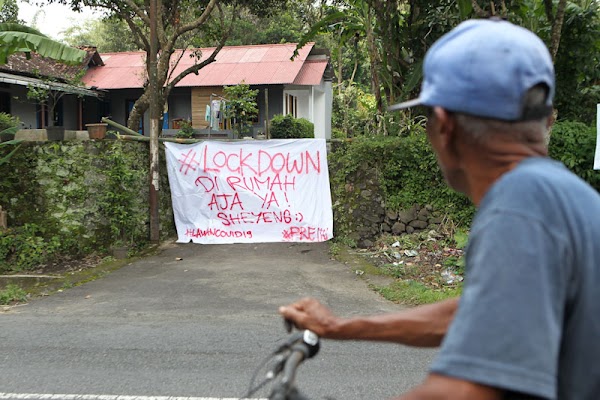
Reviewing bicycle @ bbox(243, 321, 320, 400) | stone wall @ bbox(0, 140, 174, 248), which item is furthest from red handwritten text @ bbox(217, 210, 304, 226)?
bicycle @ bbox(243, 321, 320, 400)

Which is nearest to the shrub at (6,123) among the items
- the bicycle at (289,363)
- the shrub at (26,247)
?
the shrub at (26,247)

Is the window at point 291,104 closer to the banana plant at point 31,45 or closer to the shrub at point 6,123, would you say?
the shrub at point 6,123

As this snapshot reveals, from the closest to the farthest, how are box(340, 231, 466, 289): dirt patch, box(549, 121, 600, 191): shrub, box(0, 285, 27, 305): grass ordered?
box(0, 285, 27, 305): grass, box(340, 231, 466, 289): dirt patch, box(549, 121, 600, 191): shrub

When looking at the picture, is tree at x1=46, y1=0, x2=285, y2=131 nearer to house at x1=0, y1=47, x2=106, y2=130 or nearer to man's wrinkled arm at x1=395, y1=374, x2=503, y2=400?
house at x1=0, y1=47, x2=106, y2=130

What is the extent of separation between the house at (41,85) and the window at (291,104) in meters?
7.14

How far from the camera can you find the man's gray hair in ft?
3.88

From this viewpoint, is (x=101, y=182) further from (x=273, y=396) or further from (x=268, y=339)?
(x=273, y=396)

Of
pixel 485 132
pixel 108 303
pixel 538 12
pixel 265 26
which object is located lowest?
pixel 108 303

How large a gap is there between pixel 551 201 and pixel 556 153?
8996mm

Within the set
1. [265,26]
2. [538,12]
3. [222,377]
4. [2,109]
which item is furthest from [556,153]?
[265,26]

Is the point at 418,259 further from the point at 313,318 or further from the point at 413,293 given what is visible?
the point at 313,318

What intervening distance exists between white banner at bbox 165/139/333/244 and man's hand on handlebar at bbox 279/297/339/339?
8.61 metres

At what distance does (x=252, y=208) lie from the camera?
A: 10.5 metres

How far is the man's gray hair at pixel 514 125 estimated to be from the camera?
118 cm
